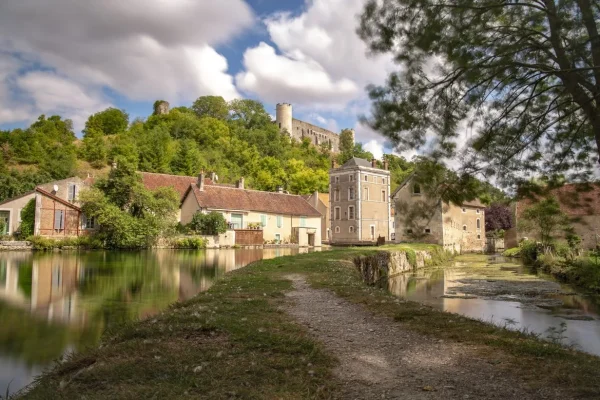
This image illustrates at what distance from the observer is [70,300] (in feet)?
39.1

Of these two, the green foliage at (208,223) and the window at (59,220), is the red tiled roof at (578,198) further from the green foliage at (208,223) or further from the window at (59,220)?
the window at (59,220)

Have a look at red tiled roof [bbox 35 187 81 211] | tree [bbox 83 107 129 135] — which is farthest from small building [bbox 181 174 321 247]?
tree [bbox 83 107 129 135]

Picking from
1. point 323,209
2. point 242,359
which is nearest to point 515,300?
point 242,359

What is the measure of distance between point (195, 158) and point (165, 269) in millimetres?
37830

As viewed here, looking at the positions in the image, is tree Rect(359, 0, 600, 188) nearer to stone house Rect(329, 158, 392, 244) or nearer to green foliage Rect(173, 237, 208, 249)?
green foliage Rect(173, 237, 208, 249)

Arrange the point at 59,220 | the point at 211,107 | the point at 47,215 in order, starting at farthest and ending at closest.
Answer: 1. the point at 211,107
2. the point at 59,220
3. the point at 47,215

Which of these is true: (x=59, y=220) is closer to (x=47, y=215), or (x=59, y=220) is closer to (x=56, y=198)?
(x=47, y=215)

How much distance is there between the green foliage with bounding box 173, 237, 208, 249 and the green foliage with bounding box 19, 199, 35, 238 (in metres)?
Answer: 9.84

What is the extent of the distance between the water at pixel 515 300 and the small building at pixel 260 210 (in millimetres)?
20687

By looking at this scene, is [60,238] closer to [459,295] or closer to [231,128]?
[459,295]

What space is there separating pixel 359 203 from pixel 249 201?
1150 centimetres

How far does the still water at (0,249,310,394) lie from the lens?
25.1ft

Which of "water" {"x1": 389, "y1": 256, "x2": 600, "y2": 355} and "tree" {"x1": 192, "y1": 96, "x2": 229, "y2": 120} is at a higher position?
"tree" {"x1": 192, "y1": 96, "x2": 229, "y2": 120}

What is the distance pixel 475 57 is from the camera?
18.9 ft
